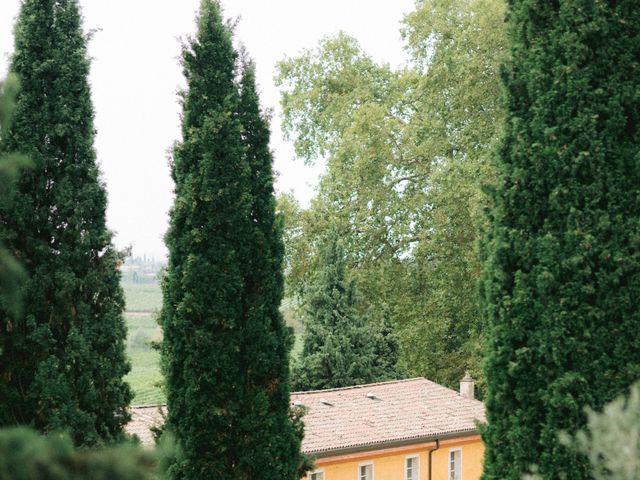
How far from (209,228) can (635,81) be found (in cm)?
655

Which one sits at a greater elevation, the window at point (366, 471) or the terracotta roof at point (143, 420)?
the terracotta roof at point (143, 420)

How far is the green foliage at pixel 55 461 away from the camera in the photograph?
244cm

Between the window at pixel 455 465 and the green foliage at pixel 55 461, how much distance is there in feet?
70.3

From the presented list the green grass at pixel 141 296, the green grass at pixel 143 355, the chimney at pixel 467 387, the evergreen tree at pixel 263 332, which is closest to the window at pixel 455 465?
the chimney at pixel 467 387

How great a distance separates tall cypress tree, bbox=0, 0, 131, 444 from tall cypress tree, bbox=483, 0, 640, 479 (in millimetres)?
4917

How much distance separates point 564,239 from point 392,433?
12404 millimetres

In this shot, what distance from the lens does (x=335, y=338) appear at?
2805 cm

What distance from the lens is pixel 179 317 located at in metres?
13.4

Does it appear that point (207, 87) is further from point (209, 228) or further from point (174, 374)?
point (174, 374)

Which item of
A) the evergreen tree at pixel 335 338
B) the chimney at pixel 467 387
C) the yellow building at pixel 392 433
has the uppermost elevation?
the evergreen tree at pixel 335 338

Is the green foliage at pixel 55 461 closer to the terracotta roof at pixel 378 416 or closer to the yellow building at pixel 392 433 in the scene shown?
the terracotta roof at pixel 378 416

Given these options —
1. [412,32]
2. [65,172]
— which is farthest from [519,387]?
[412,32]

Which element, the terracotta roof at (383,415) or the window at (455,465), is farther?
the window at (455,465)

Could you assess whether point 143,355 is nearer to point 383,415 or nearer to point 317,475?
point 383,415
